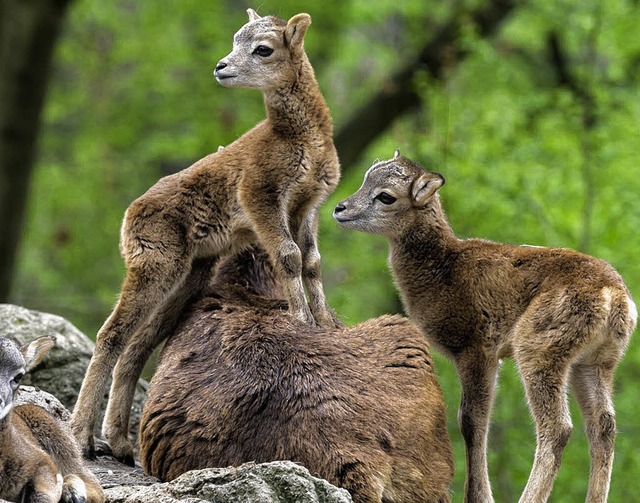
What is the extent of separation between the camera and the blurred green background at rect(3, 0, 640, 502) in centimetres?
1587

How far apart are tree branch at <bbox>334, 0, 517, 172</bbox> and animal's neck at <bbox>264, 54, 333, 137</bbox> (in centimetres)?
1195

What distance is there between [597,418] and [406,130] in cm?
1309

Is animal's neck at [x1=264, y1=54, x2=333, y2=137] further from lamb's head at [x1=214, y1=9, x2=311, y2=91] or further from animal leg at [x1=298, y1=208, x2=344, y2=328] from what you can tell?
animal leg at [x1=298, y1=208, x2=344, y2=328]

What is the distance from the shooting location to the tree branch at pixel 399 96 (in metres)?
21.1

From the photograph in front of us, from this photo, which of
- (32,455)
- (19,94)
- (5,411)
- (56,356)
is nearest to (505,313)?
(32,455)

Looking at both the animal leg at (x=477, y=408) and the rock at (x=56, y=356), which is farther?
the rock at (x=56, y=356)

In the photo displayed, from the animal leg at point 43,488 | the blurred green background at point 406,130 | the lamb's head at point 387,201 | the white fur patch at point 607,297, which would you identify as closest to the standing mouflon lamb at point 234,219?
the lamb's head at point 387,201

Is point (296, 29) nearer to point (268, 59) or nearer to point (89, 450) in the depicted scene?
point (268, 59)

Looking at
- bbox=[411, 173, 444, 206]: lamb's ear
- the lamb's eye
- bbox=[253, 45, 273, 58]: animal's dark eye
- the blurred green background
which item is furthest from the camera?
the blurred green background

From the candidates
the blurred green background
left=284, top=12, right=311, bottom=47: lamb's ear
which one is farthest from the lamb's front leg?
the blurred green background

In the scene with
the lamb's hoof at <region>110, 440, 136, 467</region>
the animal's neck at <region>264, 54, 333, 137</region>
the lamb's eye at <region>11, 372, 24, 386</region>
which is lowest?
the lamb's hoof at <region>110, 440, 136, 467</region>

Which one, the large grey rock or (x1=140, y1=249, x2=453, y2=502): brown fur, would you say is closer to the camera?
the large grey rock

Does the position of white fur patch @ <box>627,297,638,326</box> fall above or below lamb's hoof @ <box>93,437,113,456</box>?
above

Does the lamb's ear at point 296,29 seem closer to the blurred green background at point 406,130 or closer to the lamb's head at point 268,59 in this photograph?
the lamb's head at point 268,59
